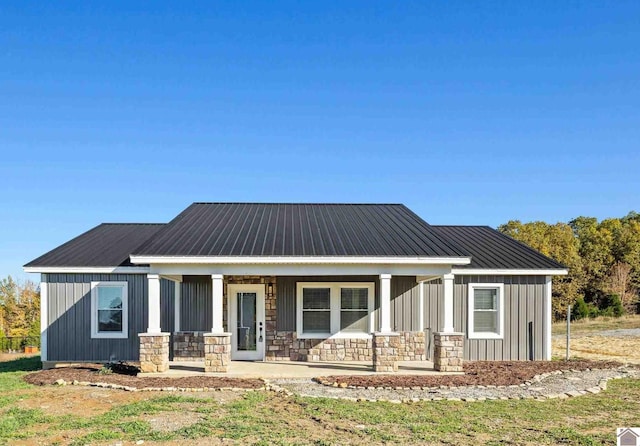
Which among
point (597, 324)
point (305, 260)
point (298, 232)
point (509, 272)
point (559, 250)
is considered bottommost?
point (597, 324)

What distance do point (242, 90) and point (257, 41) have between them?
6.85 feet

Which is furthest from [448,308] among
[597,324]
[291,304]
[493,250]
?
[597,324]

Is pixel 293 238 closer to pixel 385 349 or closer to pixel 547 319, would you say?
pixel 385 349

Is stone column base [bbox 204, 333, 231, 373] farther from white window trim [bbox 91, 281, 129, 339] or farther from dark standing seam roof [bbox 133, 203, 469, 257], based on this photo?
white window trim [bbox 91, 281, 129, 339]

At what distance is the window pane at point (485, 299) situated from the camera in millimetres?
15938

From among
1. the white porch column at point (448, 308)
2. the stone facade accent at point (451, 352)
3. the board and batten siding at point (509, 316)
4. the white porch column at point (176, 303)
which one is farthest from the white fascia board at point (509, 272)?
the white porch column at point (176, 303)

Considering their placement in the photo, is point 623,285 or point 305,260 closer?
point 305,260

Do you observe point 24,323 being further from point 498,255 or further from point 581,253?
point 581,253

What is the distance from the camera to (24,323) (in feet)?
97.7

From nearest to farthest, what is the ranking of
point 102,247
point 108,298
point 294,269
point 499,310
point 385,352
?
point 385,352, point 294,269, point 108,298, point 499,310, point 102,247

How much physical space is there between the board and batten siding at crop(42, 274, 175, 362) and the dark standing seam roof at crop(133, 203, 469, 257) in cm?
165

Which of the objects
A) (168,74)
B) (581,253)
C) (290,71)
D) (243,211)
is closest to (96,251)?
(243,211)

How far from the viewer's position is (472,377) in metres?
12.3

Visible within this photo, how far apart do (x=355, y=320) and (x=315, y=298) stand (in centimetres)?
127
